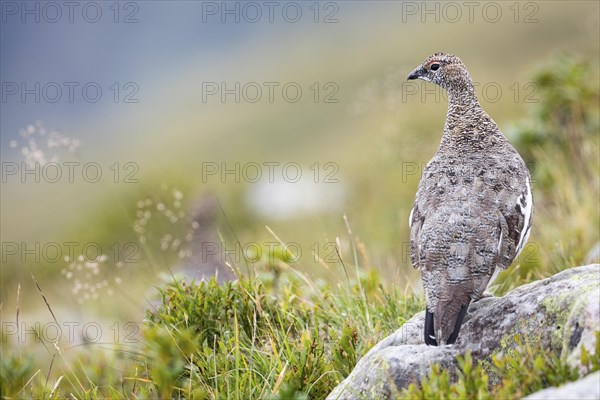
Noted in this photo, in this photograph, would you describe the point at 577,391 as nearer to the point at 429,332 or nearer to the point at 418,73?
the point at 429,332

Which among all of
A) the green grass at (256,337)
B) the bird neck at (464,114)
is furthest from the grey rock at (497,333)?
the bird neck at (464,114)

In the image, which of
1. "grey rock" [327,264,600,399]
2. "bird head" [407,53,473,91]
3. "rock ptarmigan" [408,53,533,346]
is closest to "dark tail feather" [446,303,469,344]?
"rock ptarmigan" [408,53,533,346]

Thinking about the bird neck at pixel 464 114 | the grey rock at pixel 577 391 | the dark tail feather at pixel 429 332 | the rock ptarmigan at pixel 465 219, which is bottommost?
the dark tail feather at pixel 429 332

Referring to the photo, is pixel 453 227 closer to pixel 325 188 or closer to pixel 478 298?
pixel 478 298

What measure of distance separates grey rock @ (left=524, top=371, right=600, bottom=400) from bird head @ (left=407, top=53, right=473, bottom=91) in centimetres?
336

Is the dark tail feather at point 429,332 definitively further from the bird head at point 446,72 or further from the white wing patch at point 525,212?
the bird head at point 446,72

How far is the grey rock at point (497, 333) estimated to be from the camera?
12.9 feet

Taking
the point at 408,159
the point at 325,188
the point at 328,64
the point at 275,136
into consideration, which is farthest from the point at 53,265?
the point at 328,64

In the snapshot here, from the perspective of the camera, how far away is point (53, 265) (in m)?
23.8

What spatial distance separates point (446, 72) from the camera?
239 inches

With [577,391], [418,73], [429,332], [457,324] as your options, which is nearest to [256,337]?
[429,332]

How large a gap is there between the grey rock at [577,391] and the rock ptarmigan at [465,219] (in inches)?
40.0

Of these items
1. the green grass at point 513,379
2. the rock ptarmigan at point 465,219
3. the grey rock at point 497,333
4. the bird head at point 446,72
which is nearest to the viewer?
the green grass at point 513,379

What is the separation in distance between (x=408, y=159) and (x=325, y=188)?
101 ft
